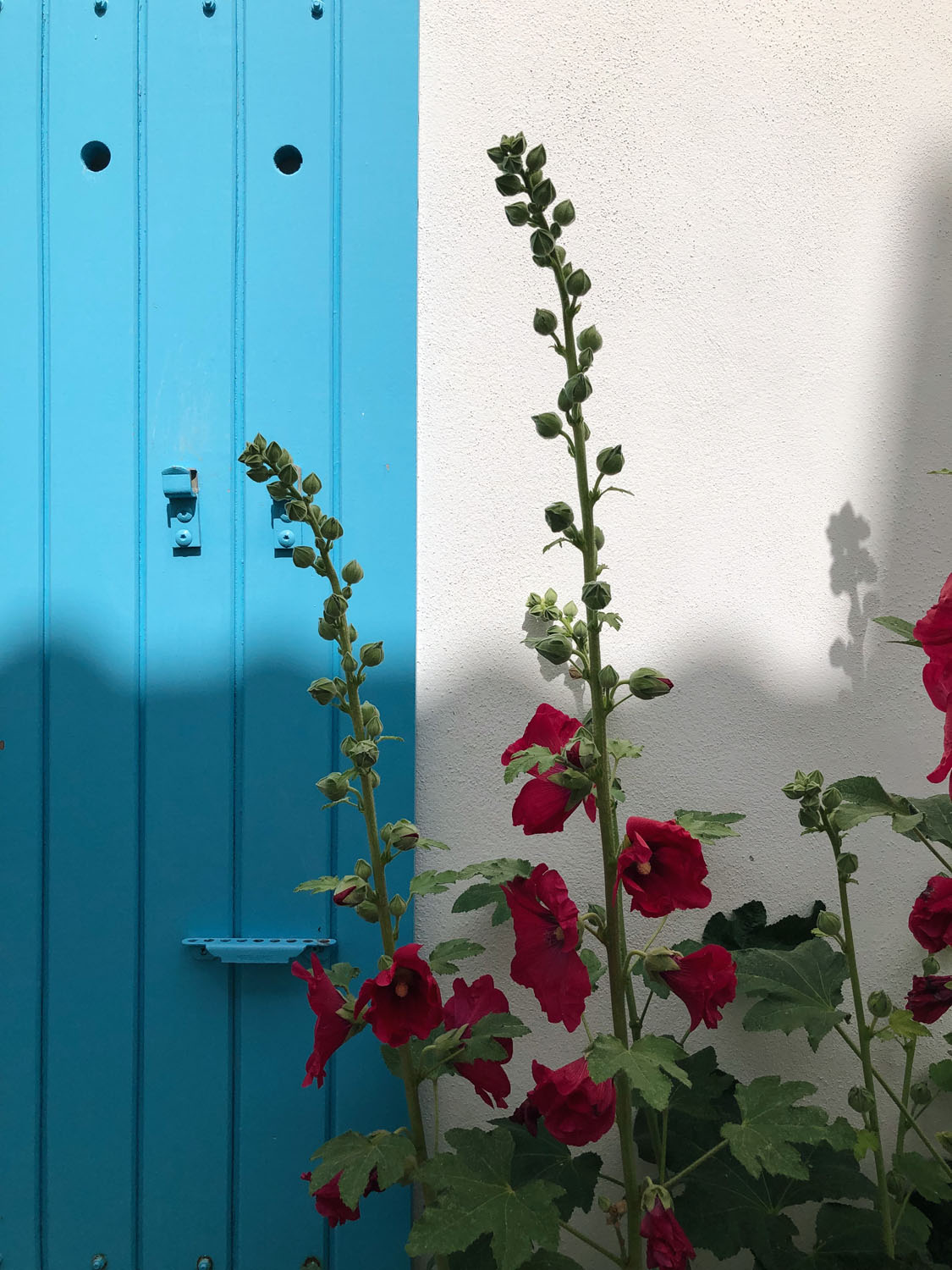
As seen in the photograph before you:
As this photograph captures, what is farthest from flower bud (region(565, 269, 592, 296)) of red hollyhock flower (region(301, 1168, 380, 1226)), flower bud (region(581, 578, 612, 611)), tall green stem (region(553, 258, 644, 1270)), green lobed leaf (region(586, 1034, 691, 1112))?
red hollyhock flower (region(301, 1168, 380, 1226))

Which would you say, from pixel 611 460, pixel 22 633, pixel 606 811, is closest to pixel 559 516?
pixel 611 460

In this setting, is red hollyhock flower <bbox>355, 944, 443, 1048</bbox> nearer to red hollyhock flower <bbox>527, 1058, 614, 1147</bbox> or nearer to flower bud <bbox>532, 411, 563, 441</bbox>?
red hollyhock flower <bbox>527, 1058, 614, 1147</bbox>

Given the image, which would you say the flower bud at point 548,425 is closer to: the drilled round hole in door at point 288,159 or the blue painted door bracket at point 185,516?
the blue painted door bracket at point 185,516

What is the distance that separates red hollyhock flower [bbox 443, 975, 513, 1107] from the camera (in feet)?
3.45

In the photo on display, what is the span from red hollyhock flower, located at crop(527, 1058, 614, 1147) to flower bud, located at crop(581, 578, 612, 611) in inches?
19.6

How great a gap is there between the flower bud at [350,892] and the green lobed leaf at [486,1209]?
11.0 inches

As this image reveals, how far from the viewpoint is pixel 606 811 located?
3.06ft

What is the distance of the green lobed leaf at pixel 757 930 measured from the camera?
1.30 m

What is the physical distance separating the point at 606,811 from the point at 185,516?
0.81 metres

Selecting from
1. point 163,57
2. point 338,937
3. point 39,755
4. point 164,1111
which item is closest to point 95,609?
point 39,755

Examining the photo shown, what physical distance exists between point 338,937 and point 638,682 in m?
0.67

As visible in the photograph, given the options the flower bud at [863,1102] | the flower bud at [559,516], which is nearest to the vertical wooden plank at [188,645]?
the flower bud at [559,516]

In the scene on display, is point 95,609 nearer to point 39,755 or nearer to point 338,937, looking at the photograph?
point 39,755

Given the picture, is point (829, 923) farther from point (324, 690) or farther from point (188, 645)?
point (188, 645)
